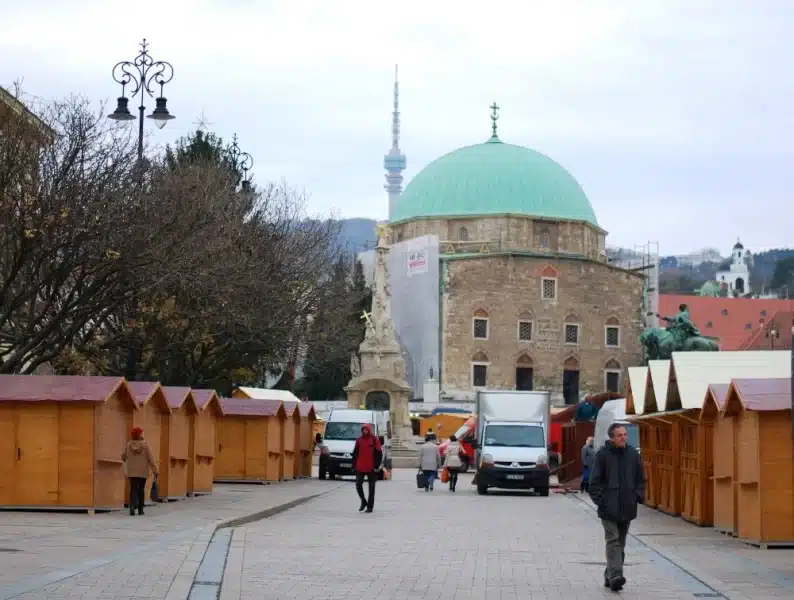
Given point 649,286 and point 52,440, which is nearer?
point 52,440

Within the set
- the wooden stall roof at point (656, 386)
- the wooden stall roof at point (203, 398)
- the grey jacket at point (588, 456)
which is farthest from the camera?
the grey jacket at point (588, 456)

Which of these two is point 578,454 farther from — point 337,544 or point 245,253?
point 337,544

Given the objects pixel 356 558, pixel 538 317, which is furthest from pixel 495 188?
pixel 356 558

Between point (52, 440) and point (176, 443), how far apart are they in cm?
549

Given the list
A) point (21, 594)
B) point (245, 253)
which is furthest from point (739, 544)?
point (245, 253)

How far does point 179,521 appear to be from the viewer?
2122 cm

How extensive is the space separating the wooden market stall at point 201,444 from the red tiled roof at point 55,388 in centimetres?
617

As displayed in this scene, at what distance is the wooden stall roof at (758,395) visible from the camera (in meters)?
18.0

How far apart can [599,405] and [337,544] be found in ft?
95.4

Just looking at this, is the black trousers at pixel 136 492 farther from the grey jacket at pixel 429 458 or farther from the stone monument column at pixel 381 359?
the stone monument column at pixel 381 359

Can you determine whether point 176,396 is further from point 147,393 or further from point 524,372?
point 524,372

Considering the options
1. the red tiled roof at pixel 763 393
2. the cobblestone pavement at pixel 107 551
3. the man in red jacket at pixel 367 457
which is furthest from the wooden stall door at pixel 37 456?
the red tiled roof at pixel 763 393

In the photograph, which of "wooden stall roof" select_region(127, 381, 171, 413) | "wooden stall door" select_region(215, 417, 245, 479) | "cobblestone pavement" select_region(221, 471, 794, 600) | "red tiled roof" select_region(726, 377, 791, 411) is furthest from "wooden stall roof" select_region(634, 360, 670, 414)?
"wooden stall door" select_region(215, 417, 245, 479)

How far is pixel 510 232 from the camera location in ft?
312
